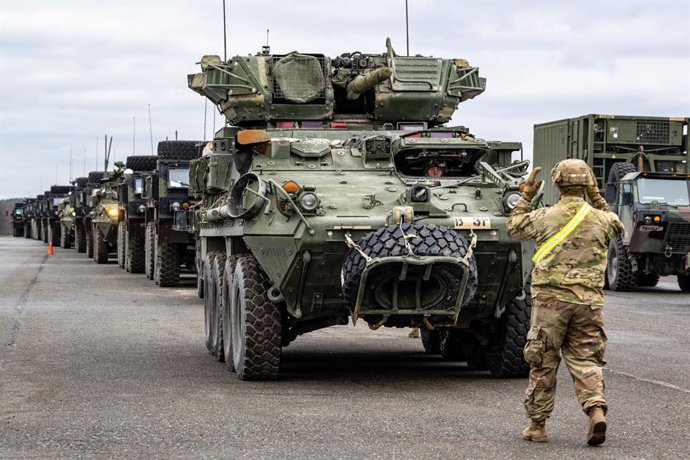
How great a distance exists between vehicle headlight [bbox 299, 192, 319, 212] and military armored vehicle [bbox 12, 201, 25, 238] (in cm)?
8422

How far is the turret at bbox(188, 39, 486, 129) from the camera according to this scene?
15.0 meters

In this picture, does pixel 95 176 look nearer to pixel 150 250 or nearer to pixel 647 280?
pixel 150 250

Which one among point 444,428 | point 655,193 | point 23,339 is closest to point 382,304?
point 444,428

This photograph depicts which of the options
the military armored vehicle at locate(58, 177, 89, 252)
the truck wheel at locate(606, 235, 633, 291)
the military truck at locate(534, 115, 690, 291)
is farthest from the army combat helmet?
the military armored vehicle at locate(58, 177, 89, 252)

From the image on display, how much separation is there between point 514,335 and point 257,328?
2.15 meters

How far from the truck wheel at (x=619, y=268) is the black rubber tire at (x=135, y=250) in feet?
37.4

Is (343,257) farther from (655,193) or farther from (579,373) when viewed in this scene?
(655,193)

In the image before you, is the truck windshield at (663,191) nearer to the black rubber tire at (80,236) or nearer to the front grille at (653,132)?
the front grille at (653,132)

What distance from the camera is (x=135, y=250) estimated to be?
107 ft


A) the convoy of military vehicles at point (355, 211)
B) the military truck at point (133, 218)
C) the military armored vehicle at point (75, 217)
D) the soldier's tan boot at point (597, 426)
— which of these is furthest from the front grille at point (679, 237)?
the military armored vehicle at point (75, 217)

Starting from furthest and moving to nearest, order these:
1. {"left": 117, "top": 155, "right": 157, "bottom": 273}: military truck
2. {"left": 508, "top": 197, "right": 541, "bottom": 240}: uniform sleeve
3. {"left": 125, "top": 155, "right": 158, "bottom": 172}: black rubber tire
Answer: {"left": 125, "top": 155, "right": 158, "bottom": 172}: black rubber tire
{"left": 117, "top": 155, "right": 157, "bottom": 273}: military truck
{"left": 508, "top": 197, "right": 541, "bottom": 240}: uniform sleeve

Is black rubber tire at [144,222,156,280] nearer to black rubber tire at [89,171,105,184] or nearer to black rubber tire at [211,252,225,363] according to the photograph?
black rubber tire at [211,252,225,363]

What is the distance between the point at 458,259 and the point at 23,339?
6.83 m

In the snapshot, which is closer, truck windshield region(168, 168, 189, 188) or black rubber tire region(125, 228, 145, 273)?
truck windshield region(168, 168, 189, 188)
